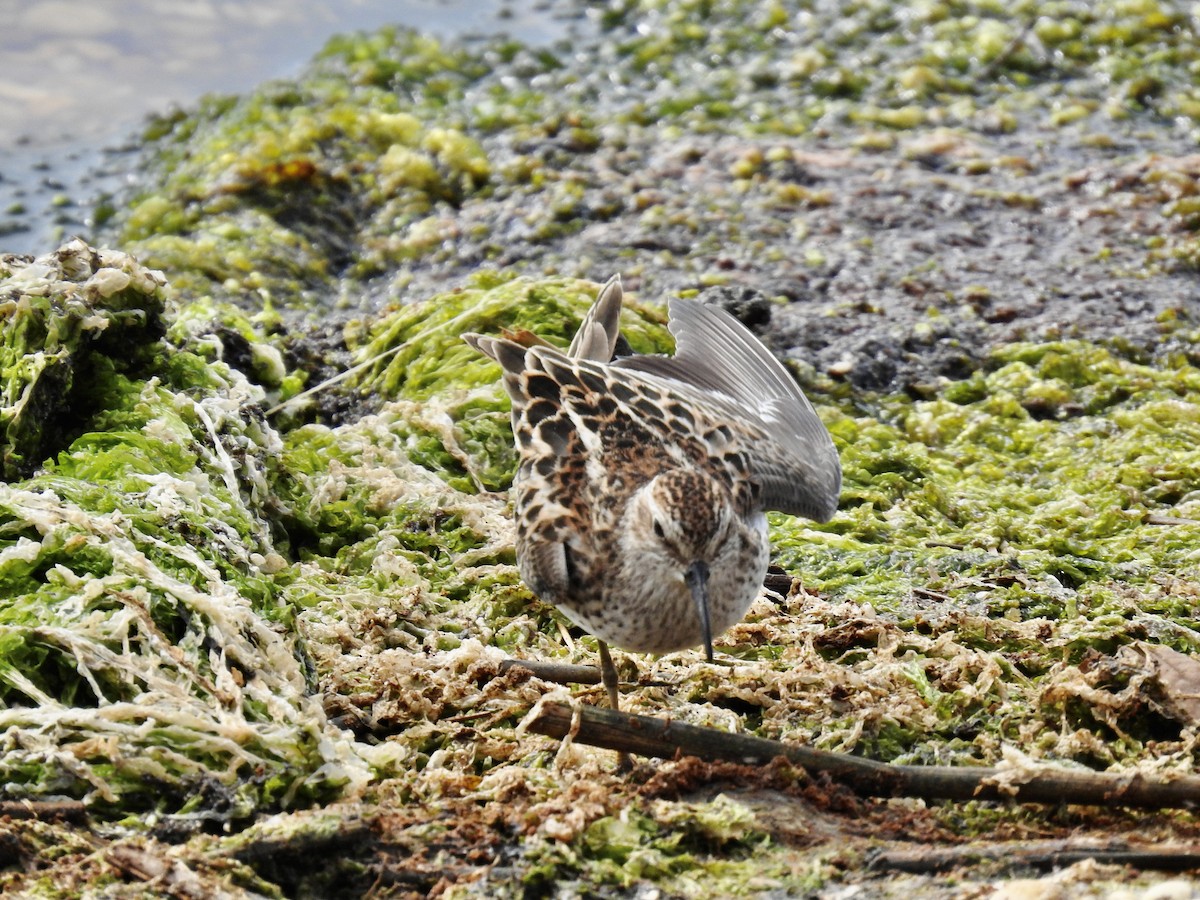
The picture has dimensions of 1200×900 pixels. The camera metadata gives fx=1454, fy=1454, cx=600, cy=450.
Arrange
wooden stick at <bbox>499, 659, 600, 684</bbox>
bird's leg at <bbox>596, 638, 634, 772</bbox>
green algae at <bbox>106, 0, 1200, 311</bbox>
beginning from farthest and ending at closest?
1. green algae at <bbox>106, 0, 1200, 311</bbox>
2. wooden stick at <bbox>499, 659, 600, 684</bbox>
3. bird's leg at <bbox>596, 638, 634, 772</bbox>

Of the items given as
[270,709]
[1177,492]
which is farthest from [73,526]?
[1177,492]

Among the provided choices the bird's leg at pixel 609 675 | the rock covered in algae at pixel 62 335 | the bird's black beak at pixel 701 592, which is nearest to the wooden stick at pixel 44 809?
the bird's leg at pixel 609 675

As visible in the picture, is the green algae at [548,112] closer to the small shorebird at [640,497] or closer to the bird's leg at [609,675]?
the small shorebird at [640,497]

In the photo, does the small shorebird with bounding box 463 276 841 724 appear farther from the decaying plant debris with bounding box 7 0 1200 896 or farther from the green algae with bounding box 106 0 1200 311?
the green algae with bounding box 106 0 1200 311

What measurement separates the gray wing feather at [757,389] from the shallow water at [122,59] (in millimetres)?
6092

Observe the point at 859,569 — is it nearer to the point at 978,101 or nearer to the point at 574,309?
the point at 574,309

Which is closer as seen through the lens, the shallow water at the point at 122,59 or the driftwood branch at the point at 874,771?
the driftwood branch at the point at 874,771

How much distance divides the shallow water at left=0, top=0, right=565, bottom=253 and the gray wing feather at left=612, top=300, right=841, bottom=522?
609 centimetres

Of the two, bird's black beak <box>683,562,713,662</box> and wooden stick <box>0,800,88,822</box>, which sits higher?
bird's black beak <box>683,562,713,662</box>

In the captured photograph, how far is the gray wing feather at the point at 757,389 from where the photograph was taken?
17.7 feet

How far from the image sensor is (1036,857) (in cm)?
365

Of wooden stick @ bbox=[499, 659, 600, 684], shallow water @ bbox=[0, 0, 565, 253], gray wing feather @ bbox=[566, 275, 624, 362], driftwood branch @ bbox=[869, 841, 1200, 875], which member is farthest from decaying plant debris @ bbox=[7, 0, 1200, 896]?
gray wing feather @ bbox=[566, 275, 624, 362]

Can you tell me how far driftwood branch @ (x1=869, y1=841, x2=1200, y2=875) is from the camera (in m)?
3.56

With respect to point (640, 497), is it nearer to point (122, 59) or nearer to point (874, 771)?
point (874, 771)
